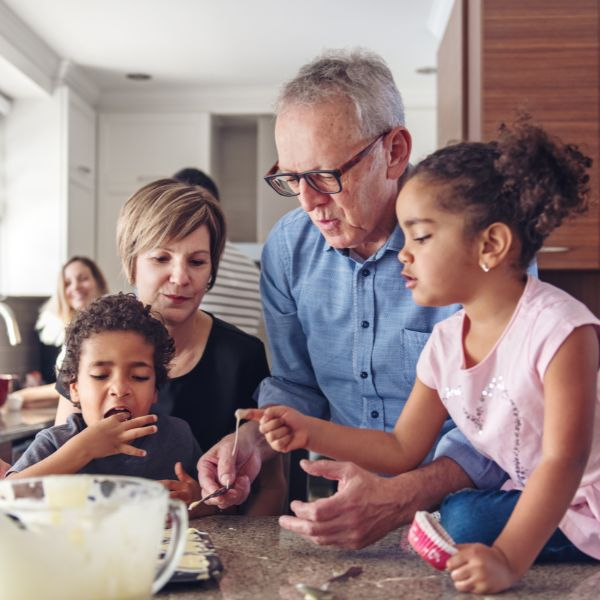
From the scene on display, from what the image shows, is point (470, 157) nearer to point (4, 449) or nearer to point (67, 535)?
point (67, 535)

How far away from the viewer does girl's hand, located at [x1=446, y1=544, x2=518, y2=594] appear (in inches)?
31.3

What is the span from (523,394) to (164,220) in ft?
2.70

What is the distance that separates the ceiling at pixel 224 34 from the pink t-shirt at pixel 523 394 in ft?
12.1

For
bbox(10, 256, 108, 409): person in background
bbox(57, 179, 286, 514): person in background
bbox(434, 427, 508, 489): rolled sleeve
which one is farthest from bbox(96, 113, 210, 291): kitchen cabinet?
bbox(434, 427, 508, 489): rolled sleeve

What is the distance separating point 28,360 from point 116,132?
6.98 feet

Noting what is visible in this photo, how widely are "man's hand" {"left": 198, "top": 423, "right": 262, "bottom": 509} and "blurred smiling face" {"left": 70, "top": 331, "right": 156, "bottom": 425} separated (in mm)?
154

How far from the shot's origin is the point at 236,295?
9.05 feet

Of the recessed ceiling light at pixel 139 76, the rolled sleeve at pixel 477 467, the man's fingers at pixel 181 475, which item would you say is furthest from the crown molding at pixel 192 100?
the rolled sleeve at pixel 477 467

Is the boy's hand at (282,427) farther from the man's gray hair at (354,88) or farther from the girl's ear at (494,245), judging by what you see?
the man's gray hair at (354,88)

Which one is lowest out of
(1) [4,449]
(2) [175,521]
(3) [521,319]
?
(1) [4,449]

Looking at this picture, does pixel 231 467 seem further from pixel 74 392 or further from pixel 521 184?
pixel 521 184

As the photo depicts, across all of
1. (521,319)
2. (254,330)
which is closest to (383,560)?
(521,319)

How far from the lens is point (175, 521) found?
683 mm

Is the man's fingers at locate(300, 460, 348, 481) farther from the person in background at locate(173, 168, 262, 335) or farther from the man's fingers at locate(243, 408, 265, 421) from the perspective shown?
the person in background at locate(173, 168, 262, 335)
